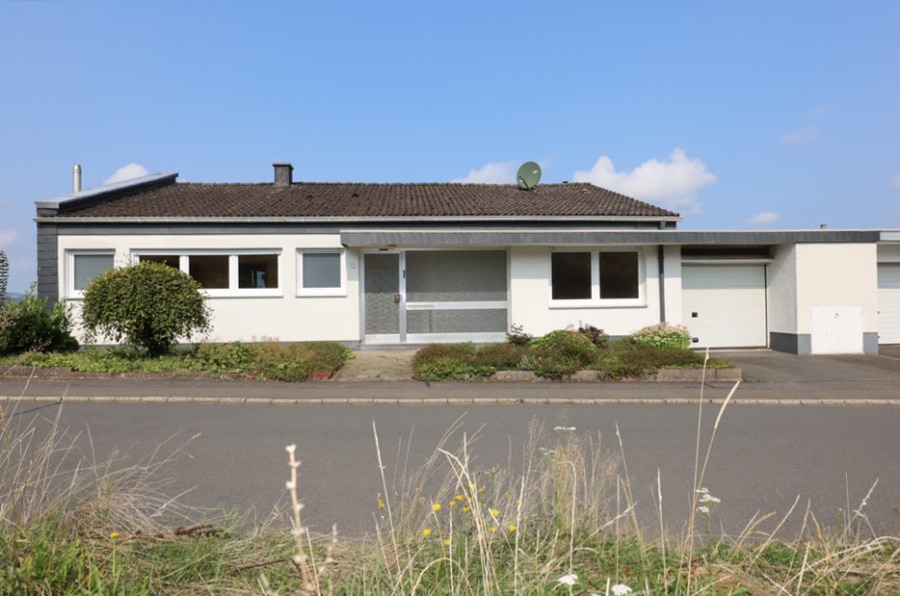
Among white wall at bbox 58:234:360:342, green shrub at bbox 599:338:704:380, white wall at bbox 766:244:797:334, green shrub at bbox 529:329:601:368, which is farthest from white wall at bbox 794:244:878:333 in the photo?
white wall at bbox 58:234:360:342

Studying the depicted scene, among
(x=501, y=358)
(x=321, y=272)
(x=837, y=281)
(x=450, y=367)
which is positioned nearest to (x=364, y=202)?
(x=321, y=272)

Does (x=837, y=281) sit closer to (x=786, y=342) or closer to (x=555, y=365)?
(x=786, y=342)

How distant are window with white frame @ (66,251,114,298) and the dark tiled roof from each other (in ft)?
3.53

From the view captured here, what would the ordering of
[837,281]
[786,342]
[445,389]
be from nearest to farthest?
[445,389], [837,281], [786,342]

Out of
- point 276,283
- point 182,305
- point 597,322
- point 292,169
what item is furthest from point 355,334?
point 292,169

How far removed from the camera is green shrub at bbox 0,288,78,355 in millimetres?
12531

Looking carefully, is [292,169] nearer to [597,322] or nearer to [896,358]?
[597,322]

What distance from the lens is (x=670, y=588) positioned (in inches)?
112

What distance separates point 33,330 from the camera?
13.1m

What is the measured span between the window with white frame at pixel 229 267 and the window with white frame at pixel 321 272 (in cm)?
67

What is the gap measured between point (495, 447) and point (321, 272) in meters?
11.0

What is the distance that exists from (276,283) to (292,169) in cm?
781

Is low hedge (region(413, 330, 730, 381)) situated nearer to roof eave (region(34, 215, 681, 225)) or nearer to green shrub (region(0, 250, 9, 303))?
roof eave (region(34, 215, 681, 225))

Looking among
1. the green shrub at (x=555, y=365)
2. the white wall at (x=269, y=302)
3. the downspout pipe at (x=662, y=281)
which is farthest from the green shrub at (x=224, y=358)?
the downspout pipe at (x=662, y=281)
